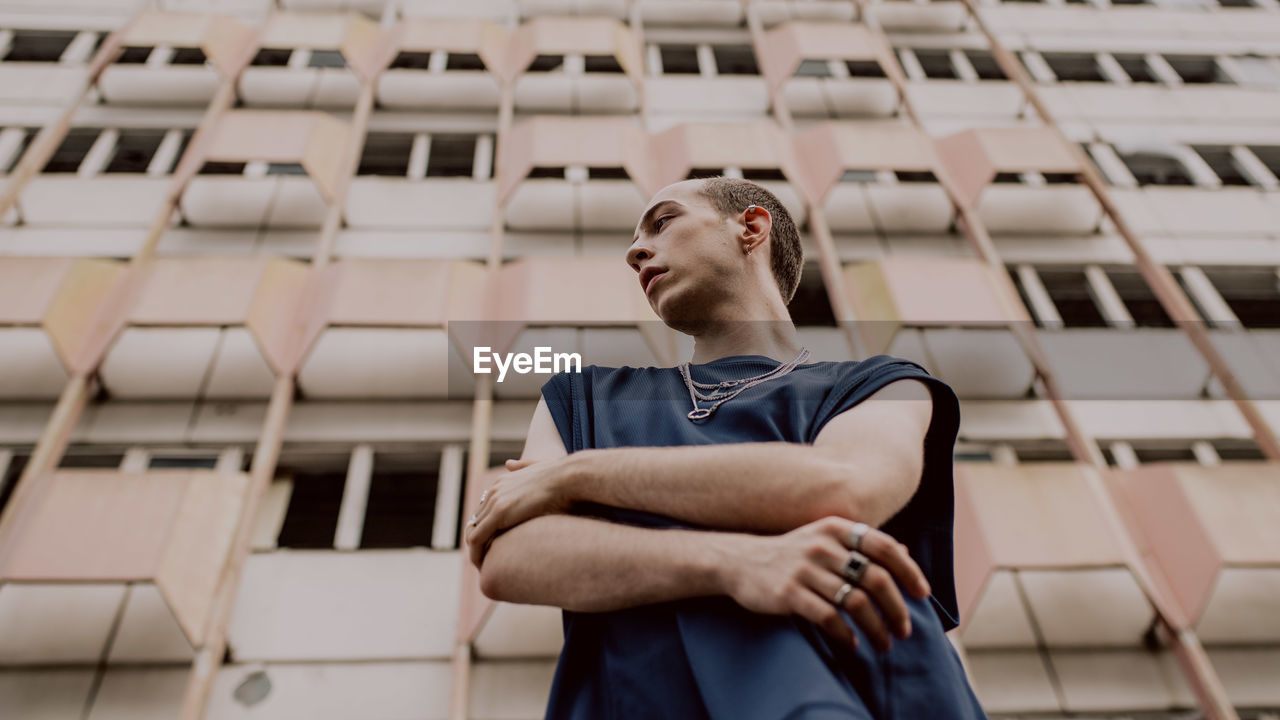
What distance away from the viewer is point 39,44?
1359 cm

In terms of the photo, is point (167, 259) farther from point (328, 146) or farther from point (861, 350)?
point (861, 350)

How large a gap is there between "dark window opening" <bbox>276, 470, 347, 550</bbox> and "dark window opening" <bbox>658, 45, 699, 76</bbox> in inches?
367

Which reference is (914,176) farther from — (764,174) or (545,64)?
(545,64)

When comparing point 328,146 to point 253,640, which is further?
point 328,146

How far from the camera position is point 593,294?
971cm

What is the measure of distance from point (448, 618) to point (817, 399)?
7.04 meters

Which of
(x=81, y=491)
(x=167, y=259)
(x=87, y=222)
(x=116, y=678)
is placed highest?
(x=87, y=222)

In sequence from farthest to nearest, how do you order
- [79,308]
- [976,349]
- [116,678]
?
[976,349] → [79,308] → [116,678]

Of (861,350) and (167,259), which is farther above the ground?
(167,259)

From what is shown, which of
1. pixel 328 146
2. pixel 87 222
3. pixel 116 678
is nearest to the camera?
pixel 116 678

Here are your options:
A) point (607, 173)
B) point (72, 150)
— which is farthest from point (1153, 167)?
point (72, 150)

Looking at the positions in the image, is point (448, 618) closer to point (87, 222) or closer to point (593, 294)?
point (593, 294)

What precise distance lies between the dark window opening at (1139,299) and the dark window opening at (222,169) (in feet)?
41.2

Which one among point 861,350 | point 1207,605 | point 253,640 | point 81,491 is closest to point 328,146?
point 81,491
